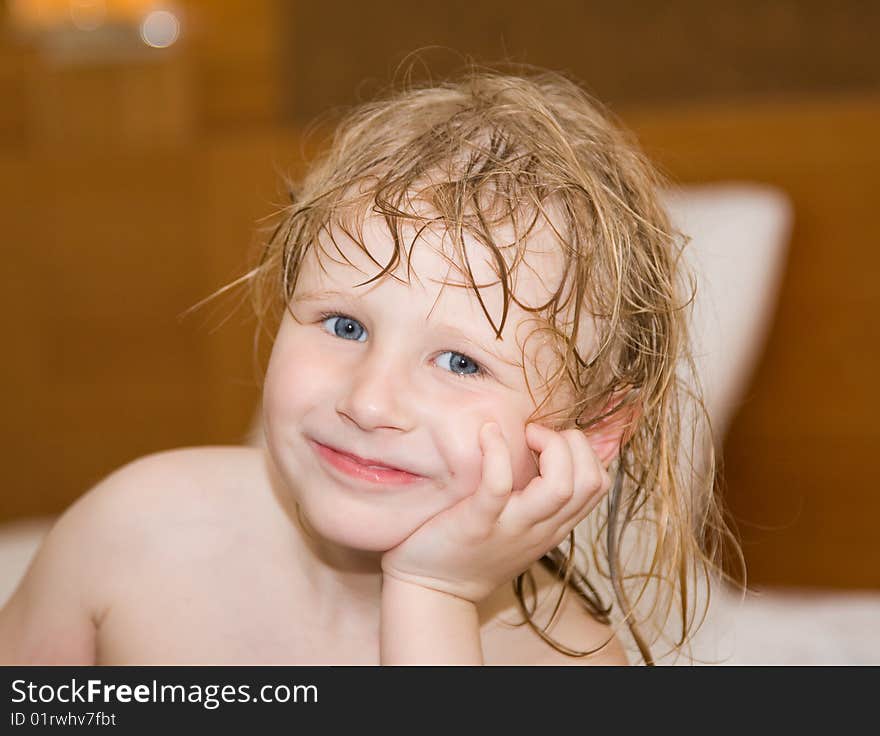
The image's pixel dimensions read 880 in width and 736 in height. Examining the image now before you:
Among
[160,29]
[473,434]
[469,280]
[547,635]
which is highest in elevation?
[160,29]

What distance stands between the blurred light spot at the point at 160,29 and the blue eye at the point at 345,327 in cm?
183

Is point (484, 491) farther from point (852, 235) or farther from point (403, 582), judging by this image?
point (852, 235)

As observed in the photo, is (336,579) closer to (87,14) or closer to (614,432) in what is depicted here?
(614,432)

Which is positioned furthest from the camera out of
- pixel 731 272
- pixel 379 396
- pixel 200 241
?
pixel 200 241

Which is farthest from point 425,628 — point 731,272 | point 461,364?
point 731,272

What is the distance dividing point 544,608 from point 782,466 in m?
1.25

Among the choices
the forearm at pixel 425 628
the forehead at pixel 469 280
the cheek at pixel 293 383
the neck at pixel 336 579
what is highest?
the forehead at pixel 469 280

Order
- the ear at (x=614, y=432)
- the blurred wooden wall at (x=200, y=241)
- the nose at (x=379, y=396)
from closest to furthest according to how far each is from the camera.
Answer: the nose at (x=379, y=396)
the ear at (x=614, y=432)
the blurred wooden wall at (x=200, y=241)

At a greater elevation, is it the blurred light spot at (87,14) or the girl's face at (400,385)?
the blurred light spot at (87,14)

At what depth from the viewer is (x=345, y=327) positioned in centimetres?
91

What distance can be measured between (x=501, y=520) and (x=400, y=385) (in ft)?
0.41

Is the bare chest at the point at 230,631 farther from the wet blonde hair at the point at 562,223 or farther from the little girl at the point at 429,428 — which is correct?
the wet blonde hair at the point at 562,223

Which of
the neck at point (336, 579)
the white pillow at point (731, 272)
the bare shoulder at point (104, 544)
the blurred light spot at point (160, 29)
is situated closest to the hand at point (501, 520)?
the neck at point (336, 579)

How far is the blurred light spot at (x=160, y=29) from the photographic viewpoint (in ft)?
8.41
